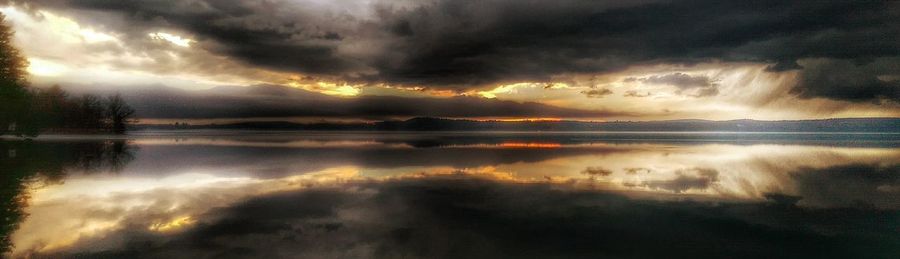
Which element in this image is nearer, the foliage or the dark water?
the dark water

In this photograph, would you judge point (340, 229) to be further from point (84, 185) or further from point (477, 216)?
point (84, 185)

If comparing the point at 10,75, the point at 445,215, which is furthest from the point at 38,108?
the point at 445,215

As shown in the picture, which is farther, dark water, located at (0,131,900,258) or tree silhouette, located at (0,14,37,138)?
tree silhouette, located at (0,14,37,138)

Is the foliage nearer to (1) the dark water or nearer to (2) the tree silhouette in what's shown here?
(2) the tree silhouette

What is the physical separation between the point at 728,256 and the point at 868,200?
14.9m

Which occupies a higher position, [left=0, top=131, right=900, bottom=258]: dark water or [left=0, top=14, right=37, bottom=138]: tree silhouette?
[left=0, top=14, right=37, bottom=138]: tree silhouette

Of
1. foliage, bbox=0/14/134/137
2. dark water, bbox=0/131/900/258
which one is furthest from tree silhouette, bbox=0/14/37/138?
dark water, bbox=0/131/900/258

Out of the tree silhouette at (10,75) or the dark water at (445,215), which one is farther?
the tree silhouette at (10,75)

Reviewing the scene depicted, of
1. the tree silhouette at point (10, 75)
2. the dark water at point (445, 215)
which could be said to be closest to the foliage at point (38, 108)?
the tree silhouette at point (10, 75)

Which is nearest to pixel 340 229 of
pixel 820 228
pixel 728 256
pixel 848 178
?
pixel 728 256

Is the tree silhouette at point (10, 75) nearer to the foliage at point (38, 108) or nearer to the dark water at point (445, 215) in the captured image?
the foliage at point (38, 108)

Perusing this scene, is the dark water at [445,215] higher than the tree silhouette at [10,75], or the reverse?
the tree silhouette at [10,75]

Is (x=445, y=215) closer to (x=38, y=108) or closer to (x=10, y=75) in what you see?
(x=10, y=75)

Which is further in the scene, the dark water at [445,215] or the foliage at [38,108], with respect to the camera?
the foliage at [38,108]
